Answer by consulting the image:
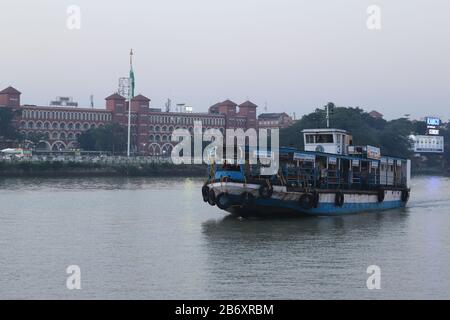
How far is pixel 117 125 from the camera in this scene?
5231 inches

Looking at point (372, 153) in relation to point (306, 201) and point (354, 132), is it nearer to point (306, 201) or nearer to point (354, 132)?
point (306, 201)

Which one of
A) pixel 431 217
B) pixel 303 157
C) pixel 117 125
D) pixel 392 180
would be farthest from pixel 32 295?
pixel 117 125

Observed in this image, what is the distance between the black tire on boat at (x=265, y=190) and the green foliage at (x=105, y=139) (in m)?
91.2

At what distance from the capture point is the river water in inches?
916

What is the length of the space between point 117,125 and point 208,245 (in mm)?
103008

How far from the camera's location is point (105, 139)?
128375 millimetres

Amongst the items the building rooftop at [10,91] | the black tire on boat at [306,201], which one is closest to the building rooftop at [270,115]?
the building rooftop at [10,91]

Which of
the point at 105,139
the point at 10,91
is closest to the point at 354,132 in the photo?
the point at 105,139

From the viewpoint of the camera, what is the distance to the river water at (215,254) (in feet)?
76.3

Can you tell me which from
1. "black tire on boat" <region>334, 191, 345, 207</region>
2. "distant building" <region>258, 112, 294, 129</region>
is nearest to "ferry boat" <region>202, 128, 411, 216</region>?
"black tire on boat" <region>334, 191, 345, 207</region>

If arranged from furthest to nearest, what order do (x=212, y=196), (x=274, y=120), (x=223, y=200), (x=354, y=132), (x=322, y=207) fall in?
(x=274, y=120)
(x=354, y=132)
(x=322, y=207)
(x=212, y=196)
(x=223, y=200)

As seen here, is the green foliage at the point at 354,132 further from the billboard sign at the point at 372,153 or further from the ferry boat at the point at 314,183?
the ferry boat at the point at 314,183

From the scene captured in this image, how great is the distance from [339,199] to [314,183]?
2.04m
